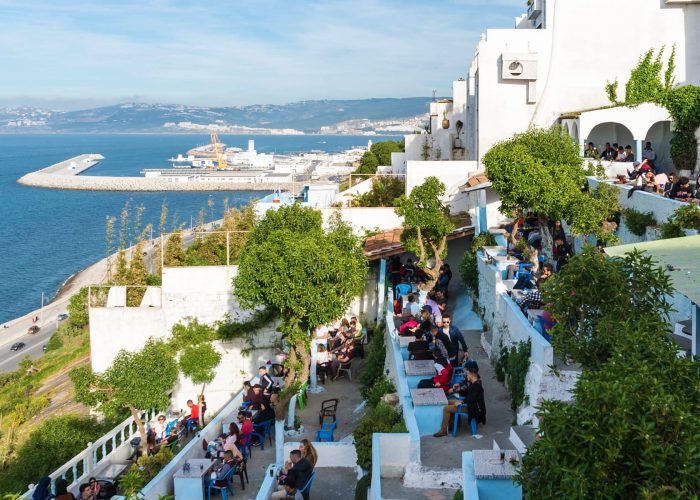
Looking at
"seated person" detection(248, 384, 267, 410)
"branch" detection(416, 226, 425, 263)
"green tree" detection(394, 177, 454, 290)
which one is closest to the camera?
"seated person" detection(248, 384, 267, 410)

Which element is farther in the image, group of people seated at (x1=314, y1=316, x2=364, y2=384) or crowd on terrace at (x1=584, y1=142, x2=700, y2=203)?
group of people seated at (x1=314, y1=316, x2=364, y2=384)

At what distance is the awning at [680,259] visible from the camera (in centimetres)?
794

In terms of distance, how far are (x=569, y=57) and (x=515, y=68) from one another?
2.24 metres

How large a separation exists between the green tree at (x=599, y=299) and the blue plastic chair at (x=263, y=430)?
7805mm

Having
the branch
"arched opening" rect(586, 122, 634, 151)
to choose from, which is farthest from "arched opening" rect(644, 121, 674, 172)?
the branch

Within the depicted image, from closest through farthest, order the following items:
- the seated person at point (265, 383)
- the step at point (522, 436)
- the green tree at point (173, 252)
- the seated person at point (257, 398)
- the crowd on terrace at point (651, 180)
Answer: the step at point (522, 436), the crowd on terrace at point (651, 180), the seated person at point (257, 398), the seated person at point (265, 383), the green tree at point (173, 252)

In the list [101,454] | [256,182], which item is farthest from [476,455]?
[256,182]

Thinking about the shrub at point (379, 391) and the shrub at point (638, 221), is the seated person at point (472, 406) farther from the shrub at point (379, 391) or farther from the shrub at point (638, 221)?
the shrub at point (638, 221)

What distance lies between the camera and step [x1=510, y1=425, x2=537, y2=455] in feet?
28.5

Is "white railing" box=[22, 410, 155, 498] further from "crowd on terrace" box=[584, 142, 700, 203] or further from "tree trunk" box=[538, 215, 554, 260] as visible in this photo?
"crowd on terrace" box=[584, 142, 700, 203]

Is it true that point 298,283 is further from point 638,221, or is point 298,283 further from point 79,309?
point 79,309

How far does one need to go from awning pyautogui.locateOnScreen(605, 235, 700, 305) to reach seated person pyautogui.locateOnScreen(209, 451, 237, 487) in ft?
22.2

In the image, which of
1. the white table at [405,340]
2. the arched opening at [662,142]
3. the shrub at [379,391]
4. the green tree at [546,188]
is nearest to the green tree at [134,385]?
the shrub at [379,391]

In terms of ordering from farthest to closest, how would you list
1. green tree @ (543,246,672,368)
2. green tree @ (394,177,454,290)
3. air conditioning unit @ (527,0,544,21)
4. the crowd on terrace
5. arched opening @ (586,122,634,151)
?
air conditioning unit @ (527,0,544,21) < arched opening @ (586,122,634,151) < green tree @ (394,177,454,290) < the crowd on terrace < green tree @ (543,246,672,368)
